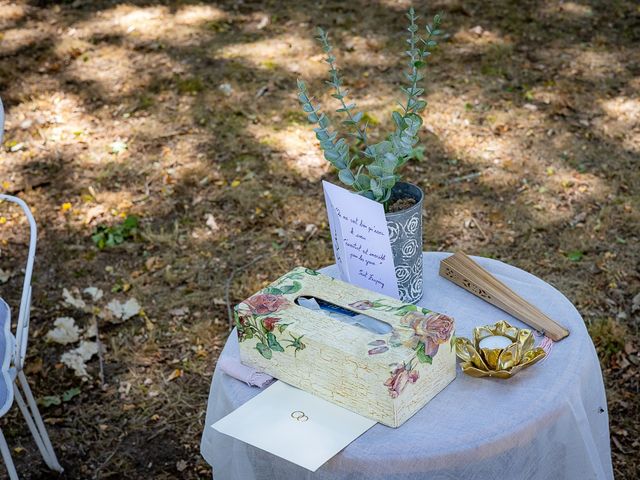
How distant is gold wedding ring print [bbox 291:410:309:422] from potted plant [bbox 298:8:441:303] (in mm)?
412

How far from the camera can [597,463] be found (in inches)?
64.1

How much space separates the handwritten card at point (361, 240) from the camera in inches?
65.1

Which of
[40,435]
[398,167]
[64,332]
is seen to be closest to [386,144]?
[398,167]

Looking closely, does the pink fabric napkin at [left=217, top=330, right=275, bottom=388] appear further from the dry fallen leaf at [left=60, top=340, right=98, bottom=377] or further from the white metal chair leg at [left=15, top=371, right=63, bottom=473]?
the dry fallen leaf at [left=60, top=340, right=98, bottom=377]

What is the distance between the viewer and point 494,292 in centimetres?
182

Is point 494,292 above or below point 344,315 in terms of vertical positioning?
below

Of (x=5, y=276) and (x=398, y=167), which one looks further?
(x=5, y=276)

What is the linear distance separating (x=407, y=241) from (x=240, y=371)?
455 mm

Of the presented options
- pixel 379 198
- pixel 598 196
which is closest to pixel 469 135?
pixel 598 196

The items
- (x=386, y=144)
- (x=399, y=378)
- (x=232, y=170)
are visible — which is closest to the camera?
(x=399, y=378)

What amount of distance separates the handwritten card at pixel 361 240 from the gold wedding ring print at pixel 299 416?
368mm

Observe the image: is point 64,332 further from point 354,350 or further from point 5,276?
point 354,350

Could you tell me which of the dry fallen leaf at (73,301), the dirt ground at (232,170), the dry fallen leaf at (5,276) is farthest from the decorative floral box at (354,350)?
the dry fallen leaf at (5,276)

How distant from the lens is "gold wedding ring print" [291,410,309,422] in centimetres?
150
